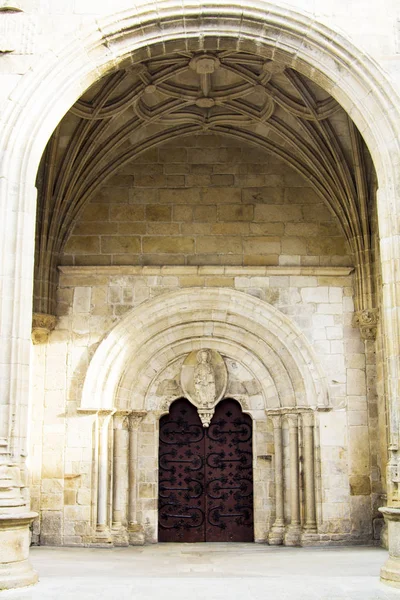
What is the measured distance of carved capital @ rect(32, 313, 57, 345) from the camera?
1052 centimetres

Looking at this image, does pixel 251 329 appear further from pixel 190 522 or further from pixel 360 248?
pixel 190 522

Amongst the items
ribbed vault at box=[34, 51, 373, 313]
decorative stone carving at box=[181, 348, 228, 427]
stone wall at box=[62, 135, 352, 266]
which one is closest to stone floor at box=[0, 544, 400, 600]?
decorative stone carving at box=[181, 348, 228, 427]

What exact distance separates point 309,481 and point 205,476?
4.59 ft

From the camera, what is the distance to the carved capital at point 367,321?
1056 centimetres

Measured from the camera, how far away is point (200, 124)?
36.6 feet

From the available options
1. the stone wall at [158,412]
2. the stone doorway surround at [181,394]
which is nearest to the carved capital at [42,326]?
the stone wall at [158,412]

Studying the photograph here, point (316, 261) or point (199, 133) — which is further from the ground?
point (199, 133)

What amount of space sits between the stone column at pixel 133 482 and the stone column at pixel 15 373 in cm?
352

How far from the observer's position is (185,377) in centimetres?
1102

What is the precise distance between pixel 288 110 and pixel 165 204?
6.93 feet

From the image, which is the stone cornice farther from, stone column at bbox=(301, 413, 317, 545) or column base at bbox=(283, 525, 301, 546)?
column base at bbox=(283, 525, 301, 546)

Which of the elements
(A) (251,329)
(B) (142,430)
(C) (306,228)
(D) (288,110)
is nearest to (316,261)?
(C) (306,228)

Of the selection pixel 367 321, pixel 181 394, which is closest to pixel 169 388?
pixel 181 394

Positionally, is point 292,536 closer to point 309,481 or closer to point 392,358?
point 309,481
